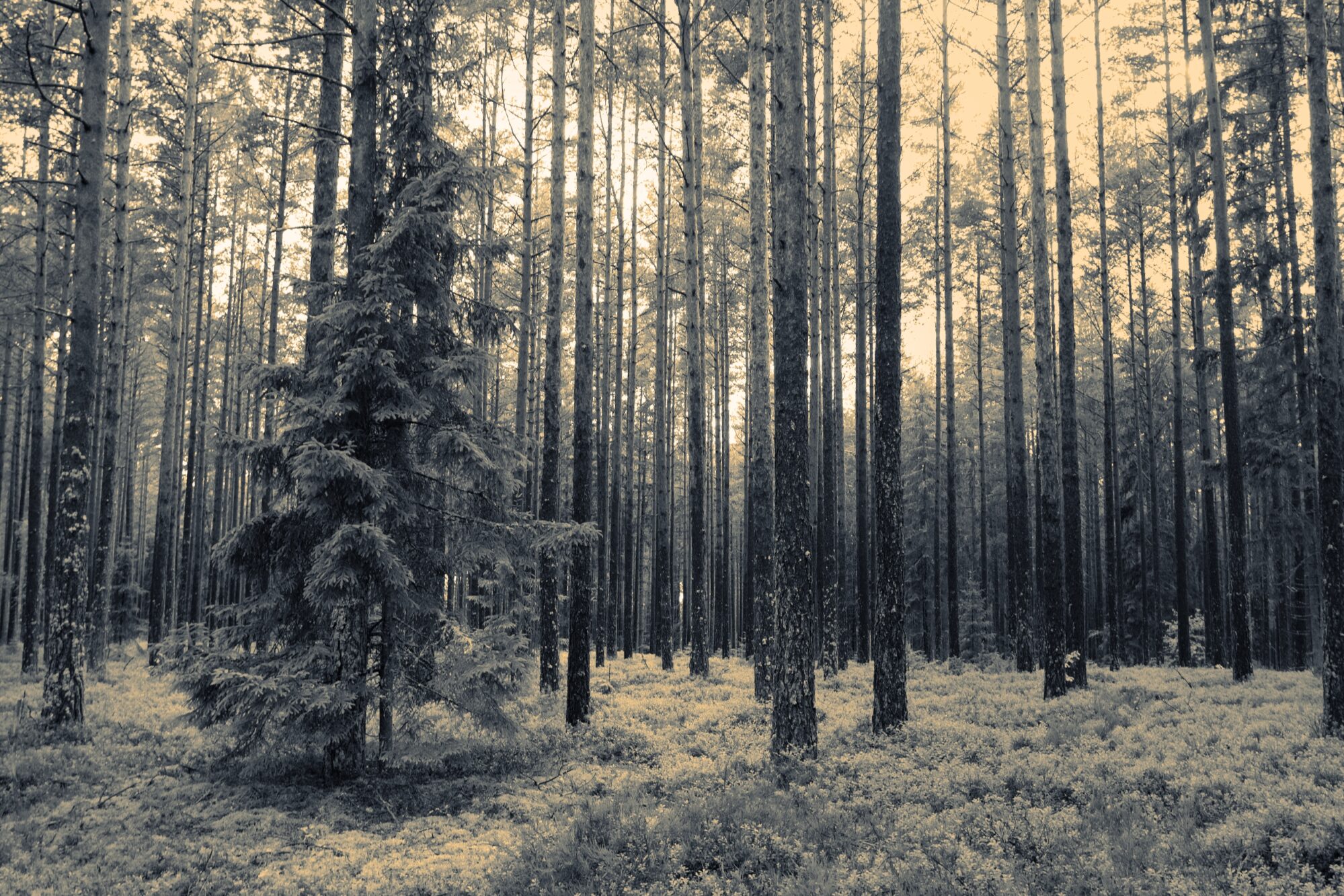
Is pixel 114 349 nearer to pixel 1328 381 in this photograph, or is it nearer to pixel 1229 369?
pixel 1328 381

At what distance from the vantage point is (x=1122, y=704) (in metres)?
10.4

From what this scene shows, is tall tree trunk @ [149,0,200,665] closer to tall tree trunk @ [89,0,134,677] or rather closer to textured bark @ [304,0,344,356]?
tall tree trunk @ [89,0,134,677]

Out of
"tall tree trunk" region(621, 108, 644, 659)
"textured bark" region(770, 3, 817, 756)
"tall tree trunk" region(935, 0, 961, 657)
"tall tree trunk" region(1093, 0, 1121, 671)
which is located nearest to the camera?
"textured bark" region(770, 3, 817, 756)

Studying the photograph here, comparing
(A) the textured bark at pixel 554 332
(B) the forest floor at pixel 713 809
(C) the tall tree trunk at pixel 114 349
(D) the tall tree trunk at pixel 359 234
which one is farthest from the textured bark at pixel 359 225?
(C) the tall tree trunk at pixel 114 349

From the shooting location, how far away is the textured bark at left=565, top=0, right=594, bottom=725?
10.4 metres

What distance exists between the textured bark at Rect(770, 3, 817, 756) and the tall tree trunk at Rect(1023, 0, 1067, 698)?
5503 millimetres

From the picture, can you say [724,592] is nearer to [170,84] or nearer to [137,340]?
[170,84]

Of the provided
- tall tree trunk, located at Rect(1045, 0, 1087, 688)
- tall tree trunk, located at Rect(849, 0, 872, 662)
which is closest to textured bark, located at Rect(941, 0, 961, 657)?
tall tree trunk, located at Rect(849, 0, 872, 662)

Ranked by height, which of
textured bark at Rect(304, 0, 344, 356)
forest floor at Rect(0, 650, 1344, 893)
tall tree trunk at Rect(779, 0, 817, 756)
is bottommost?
forest floor at Rect(0, 650, 1344, 893)

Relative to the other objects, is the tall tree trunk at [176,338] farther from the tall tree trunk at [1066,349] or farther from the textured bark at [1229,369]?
the textured bark at [1229,369]

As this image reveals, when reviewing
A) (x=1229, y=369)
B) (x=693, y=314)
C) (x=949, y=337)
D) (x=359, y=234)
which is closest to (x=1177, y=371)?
(x=949, y=337)

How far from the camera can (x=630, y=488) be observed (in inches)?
893

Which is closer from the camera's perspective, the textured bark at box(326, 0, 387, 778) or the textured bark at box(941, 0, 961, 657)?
the textured bark at box(326, 0, 387, 778)

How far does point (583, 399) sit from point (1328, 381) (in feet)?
29.8
